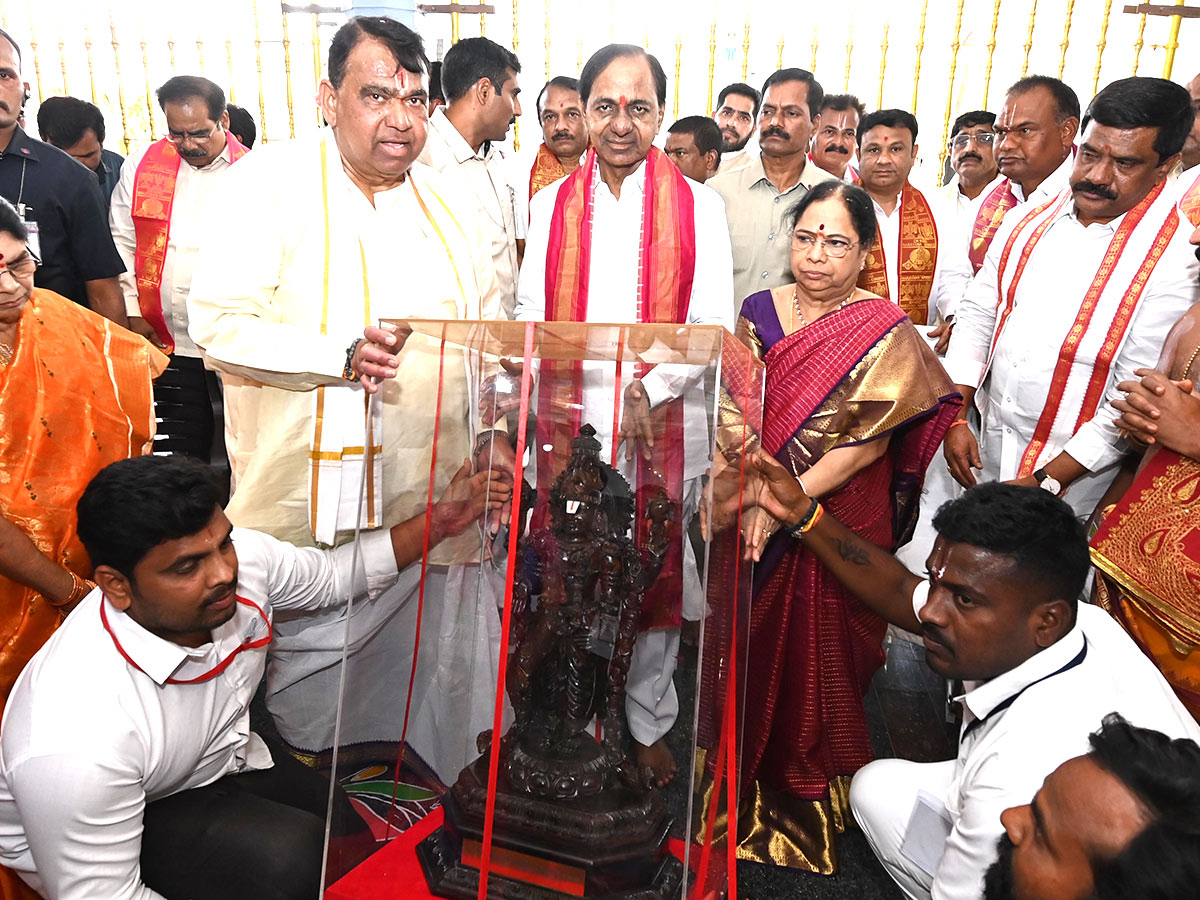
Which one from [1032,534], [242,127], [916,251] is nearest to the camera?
[1032,534]

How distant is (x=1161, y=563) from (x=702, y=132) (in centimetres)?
303

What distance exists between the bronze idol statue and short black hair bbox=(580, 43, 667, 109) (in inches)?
56.2

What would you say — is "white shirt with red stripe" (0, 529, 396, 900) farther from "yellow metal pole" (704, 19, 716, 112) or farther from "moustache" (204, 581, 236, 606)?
"yellow metal pole" (704, 19, 716, 112)

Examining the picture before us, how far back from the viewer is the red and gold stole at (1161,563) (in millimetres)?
1973

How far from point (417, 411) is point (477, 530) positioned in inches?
10.4

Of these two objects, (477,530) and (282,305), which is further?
(282,305)

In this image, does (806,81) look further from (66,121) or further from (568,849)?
(66,121)

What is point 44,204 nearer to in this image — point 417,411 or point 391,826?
point 417,411

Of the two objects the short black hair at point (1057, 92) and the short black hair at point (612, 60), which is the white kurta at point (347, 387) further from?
the short black hair at point (1057, 92)

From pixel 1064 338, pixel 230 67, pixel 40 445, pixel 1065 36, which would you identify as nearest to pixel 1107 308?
pixel 1064 338

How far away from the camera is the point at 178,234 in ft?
14.1

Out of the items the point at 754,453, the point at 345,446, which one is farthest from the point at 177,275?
the point at 754,453

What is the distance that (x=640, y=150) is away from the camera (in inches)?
104

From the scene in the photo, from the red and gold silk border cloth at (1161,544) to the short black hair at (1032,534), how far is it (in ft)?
1.12
